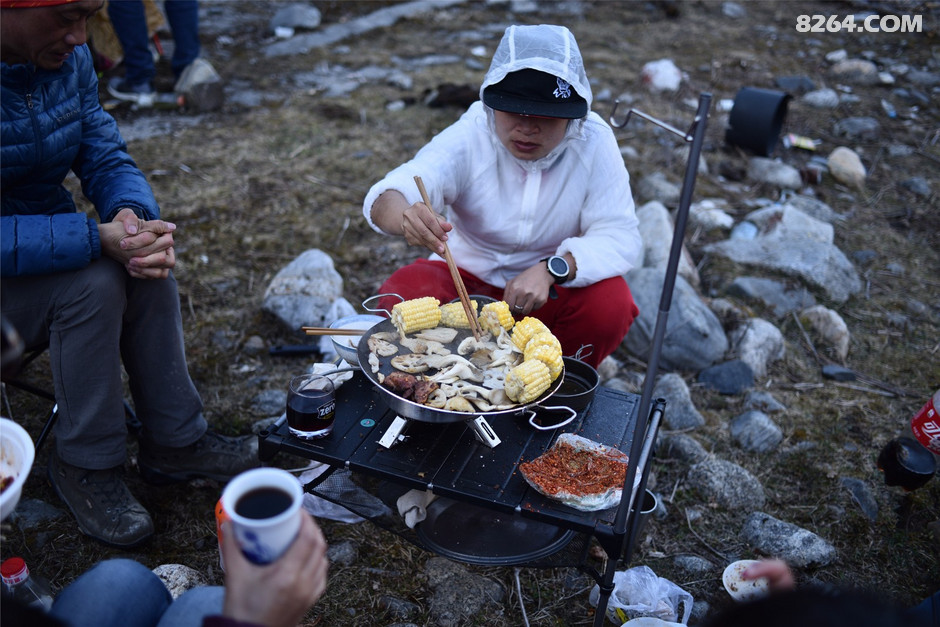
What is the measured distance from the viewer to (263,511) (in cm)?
144

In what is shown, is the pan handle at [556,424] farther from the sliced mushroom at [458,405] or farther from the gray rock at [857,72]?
the gray rock at [857,72]

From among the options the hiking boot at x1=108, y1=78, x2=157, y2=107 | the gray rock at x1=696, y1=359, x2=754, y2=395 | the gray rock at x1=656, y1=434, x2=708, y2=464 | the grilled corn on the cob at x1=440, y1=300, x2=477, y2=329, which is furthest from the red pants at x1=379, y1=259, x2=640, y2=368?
the hiking boot at x1=108, y1=78, x2=157, y2=107

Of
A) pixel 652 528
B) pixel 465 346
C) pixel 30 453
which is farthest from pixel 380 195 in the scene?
pixel 652 528

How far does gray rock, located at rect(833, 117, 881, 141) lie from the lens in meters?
8.50

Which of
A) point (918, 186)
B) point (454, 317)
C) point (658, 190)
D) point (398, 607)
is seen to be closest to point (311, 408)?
point (454, 317)

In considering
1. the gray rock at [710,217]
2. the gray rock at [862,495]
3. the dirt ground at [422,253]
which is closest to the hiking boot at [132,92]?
the dirt ground at [422,253]

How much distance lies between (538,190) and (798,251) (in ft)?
11.3

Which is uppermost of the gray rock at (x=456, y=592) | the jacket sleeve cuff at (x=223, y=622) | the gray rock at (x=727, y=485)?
the jacket sleeve cuff at (x=223, y=622)

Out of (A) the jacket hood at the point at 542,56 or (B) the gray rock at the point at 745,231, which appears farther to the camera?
(B) the gray rock at the point at 745,231

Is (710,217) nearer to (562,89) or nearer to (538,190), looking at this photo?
(538,190)

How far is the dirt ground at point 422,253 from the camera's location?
312 centimetres

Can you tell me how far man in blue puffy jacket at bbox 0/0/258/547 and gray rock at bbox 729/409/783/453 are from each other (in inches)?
114

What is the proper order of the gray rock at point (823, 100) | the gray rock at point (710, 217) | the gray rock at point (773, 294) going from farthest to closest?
the gray rock at point (823, 100) < the gray rock at point (710, 217) < the gray rock at point (773, 294)

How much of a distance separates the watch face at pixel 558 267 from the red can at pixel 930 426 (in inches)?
76.3
